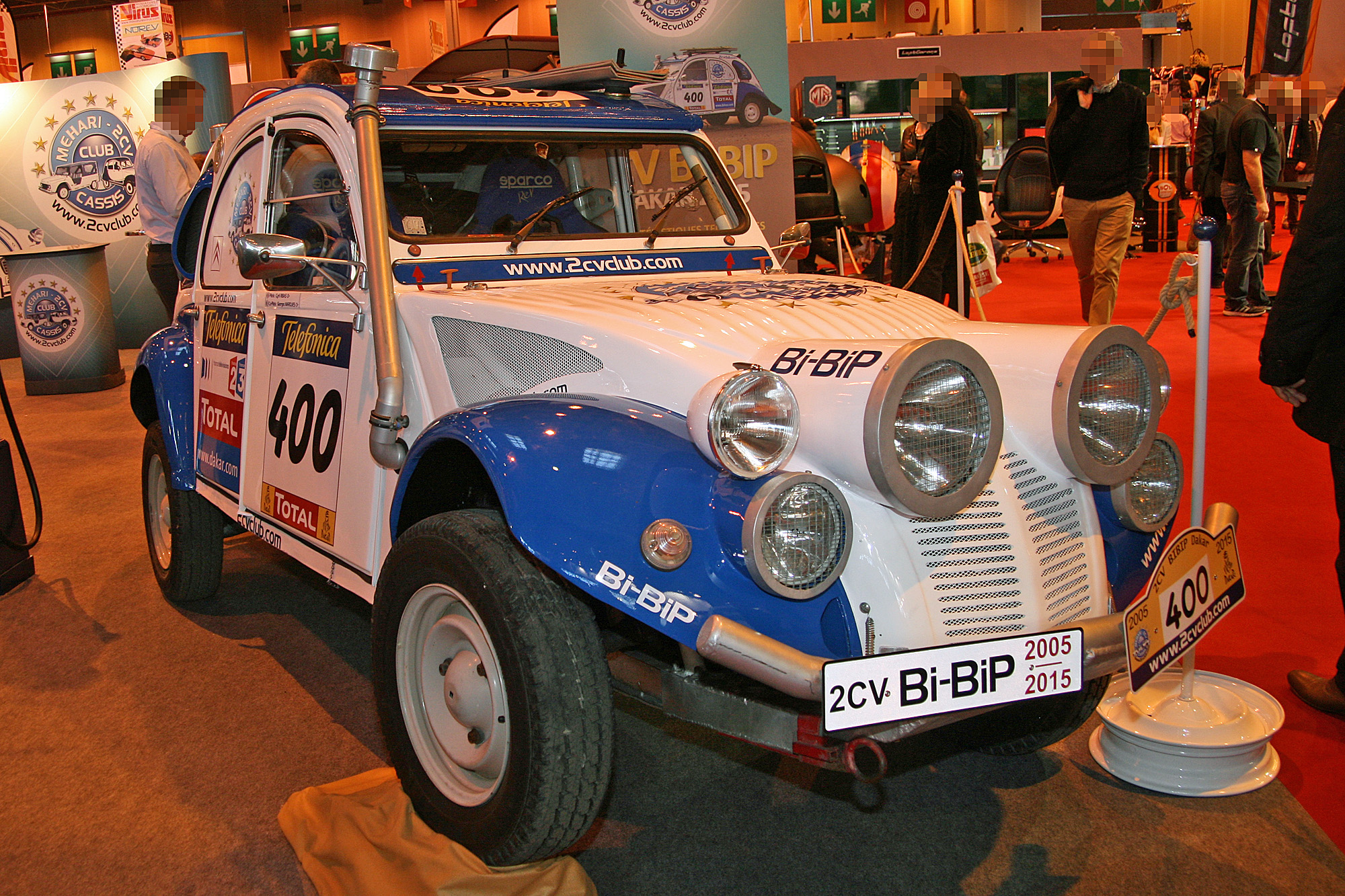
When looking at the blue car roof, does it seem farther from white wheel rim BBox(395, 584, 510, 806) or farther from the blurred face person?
the blurred face person

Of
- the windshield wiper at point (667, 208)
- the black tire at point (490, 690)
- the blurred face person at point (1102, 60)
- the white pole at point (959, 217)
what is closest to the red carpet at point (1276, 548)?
the white pole at point (959, 217)

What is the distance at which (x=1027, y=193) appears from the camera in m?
14.5

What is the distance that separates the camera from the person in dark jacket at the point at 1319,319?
99.0 inches

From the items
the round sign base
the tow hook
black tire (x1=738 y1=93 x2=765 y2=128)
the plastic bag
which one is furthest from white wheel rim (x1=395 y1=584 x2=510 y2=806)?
black tire (x1=738 y1=93 x2=765 y2=128)

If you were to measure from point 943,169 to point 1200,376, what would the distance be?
4.50 metres

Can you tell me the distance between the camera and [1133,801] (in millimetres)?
2523

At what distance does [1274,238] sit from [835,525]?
16005mm

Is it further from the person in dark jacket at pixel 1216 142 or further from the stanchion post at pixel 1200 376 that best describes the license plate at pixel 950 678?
the person in dark jacket at pixel 1216 142

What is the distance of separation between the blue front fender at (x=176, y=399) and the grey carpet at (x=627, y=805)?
2.09 feet

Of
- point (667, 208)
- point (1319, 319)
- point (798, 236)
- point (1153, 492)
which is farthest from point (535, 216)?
point (1319, 319)

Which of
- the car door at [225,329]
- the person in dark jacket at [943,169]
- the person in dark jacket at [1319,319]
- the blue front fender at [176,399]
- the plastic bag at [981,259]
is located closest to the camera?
the person in dark jacket at [1319,319]

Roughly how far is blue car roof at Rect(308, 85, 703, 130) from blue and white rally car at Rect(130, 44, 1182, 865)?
14 millimetres

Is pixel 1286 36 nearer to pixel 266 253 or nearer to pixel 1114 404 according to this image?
pixel 1114 404

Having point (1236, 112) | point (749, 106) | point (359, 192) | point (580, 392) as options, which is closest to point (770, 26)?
point (749, 106)
